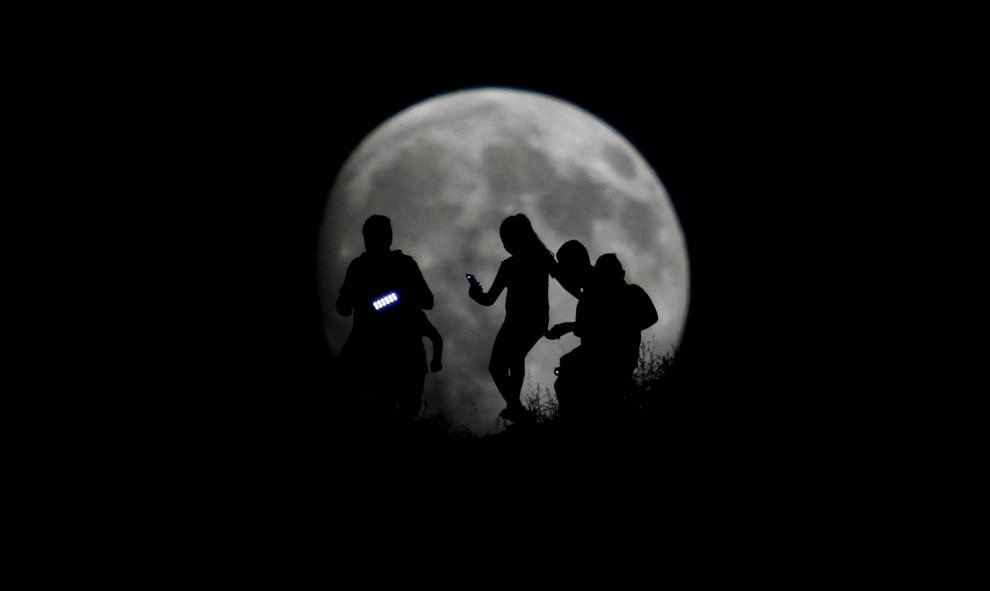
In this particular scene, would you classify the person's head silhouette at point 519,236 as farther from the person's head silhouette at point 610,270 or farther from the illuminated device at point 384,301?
the illuminated device at point 384,301

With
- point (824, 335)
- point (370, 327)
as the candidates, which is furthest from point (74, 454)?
point (824, 335)

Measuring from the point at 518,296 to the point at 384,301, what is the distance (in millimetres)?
1149

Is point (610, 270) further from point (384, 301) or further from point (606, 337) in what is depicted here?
point (384, 301)

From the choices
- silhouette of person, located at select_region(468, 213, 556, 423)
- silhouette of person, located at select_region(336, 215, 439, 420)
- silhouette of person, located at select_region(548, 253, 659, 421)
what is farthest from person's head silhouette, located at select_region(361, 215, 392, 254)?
silhouette of person, located at select_region(548, 253, 659, 421)

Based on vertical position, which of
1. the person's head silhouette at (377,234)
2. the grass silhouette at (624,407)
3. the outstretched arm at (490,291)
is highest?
the person's head silhouette at (377,234)

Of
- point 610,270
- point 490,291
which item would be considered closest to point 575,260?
point 610,270

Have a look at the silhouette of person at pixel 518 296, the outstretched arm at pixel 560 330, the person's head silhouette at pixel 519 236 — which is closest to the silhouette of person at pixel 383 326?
the silhouette of person at pixel 518 296

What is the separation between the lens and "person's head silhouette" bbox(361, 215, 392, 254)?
16.9ft

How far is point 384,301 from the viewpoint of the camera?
204 inches

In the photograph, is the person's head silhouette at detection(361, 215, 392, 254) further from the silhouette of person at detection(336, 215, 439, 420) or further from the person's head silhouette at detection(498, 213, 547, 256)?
the person's head silhouette at detection(498, 213, 547, 256)

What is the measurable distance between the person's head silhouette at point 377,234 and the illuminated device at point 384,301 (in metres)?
0.35

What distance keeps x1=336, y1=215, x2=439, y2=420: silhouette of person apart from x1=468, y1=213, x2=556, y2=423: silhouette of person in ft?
2.18

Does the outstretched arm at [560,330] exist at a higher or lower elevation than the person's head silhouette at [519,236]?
lower

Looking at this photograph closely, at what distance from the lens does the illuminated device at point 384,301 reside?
5.18 meters
